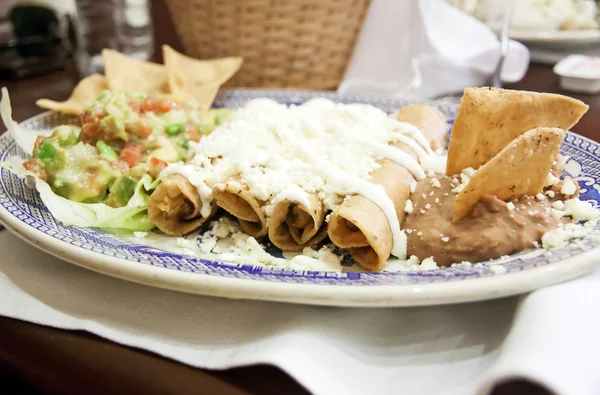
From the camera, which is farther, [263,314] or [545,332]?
[263,314]

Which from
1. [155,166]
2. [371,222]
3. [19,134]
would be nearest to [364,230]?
[371,222]

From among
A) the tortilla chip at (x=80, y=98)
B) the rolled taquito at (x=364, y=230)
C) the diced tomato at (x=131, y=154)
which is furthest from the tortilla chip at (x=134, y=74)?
the rolled taquito at (x=364, y=230)

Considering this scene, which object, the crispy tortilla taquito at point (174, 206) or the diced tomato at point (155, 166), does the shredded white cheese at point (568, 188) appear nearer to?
the crispy tortilla taquito at point (174, 206)

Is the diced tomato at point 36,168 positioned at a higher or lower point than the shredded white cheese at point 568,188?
lower

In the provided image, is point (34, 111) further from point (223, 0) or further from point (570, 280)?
point (570, 280)

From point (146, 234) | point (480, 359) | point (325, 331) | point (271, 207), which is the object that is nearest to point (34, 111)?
point (146, 234)

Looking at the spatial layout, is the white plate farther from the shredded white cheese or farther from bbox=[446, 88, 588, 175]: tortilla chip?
the shredded white cheese

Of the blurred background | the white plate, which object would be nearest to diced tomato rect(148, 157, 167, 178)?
the blurred background
